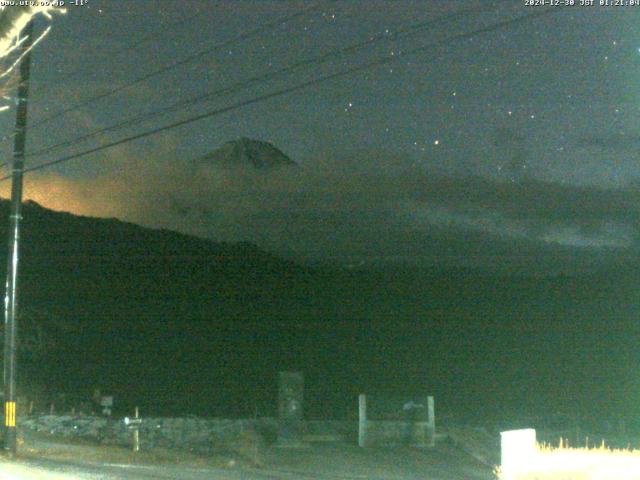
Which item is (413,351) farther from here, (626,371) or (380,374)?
(626,371)

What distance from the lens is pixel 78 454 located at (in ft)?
66.7

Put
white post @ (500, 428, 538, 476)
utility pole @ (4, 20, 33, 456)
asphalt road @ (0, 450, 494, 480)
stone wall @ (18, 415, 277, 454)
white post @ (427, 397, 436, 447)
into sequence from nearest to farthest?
white post @ (500, 428, 538, 476) < asphalt road @ (0, 450, 494, 480) < utility pole @ (4, 20, 33, 456) < stone wall @ (18, 415, 277, 454) < white post @ (427, 397, 436, 447)

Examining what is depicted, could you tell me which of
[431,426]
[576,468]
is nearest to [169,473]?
[576,468]

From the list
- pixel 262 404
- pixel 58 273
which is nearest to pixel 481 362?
pixel 262 404

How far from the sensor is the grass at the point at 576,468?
12883 millimetres

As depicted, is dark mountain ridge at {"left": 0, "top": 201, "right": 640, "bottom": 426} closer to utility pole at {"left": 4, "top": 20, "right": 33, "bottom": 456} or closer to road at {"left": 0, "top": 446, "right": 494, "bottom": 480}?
utility pole at {"left": 4, "top": 20, "right": 33, "bottom": 456}

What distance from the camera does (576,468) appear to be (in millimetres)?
13438

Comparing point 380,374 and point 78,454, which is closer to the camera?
point 78,454

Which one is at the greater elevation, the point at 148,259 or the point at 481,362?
the point at 148,259

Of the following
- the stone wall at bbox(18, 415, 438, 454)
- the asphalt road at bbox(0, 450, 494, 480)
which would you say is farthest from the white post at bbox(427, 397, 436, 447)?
the asphalt road at bbox(0, 450, 494, 480)

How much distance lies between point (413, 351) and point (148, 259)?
30563 millimetres

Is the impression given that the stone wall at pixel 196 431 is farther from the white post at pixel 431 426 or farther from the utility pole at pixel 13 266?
the utility pole at pixel 13 266

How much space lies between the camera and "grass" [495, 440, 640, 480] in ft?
42.3

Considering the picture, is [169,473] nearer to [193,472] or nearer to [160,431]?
[193,472]
